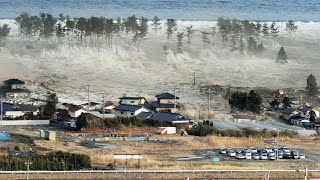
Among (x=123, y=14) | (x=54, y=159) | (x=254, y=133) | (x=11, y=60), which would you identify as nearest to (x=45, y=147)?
(x=54, y=159)

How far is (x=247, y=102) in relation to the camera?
40.2 metres

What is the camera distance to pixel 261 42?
61.3m

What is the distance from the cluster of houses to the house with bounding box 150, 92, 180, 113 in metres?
4.85

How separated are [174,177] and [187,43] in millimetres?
33833

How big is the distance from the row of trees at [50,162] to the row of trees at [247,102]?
48.1ft

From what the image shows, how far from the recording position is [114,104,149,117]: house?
38231 millimetres

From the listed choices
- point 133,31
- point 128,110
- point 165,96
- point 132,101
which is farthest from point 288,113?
point 133,31

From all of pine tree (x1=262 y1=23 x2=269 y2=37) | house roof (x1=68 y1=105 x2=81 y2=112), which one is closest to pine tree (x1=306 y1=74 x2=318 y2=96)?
house roof (x1=68 y1=105 x2=81 y2=112)

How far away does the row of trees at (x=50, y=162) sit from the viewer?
2581 centimetres

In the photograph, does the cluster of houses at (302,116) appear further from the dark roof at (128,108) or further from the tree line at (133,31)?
the tree line at (133,31)

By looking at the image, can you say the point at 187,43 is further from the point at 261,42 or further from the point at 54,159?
the point at 54,159

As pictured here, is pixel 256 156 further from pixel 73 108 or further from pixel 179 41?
pixel 179 41

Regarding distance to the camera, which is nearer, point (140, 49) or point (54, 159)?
point (54, 159)

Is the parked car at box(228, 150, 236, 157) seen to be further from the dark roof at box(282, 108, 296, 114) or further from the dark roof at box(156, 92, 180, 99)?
the dark roof at box(156, 92, 180, 99)
